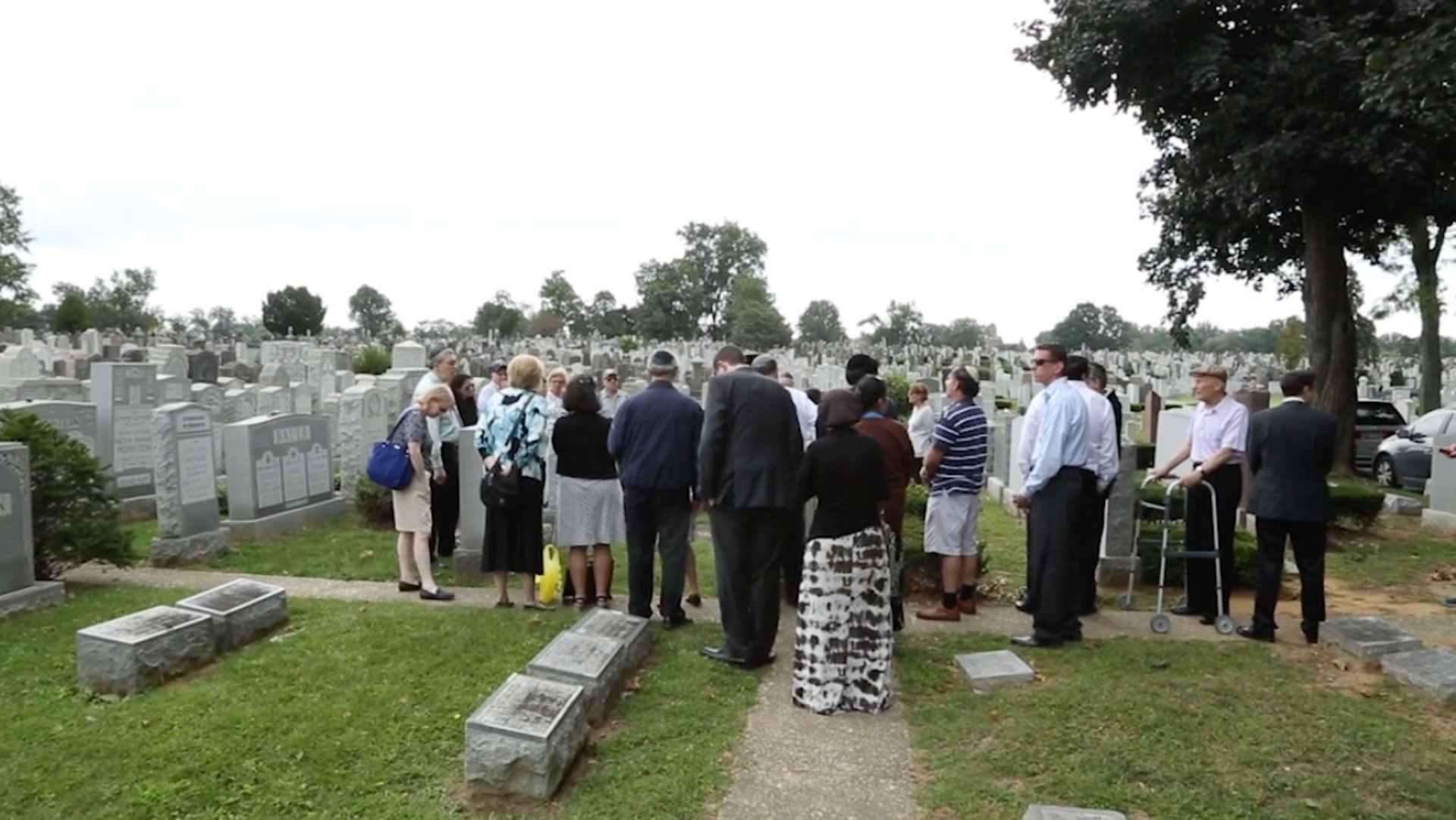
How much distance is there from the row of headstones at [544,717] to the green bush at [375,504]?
5.76m

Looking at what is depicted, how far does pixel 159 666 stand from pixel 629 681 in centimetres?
258

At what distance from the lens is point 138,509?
10773mm

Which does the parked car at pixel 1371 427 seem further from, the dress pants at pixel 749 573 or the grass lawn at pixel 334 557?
the dress pants at pixel 749 573

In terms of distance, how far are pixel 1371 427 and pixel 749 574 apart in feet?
57.5

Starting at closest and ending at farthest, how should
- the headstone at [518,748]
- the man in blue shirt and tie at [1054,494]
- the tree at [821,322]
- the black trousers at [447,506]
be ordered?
the headstone at [518,748], the man in blue shirt and tie at [1054,494], the black trousers at [447,506], the tree at [821,322]

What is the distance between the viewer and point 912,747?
15.1ft

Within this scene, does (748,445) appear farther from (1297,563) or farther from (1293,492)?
(1297,563)

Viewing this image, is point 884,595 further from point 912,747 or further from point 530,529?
point 530,529

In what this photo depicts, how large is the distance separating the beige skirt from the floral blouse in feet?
2.96

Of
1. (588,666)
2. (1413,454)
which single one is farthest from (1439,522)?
(588,666)

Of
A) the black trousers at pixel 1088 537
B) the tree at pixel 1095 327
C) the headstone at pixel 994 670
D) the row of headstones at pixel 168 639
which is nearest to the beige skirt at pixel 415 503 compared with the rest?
the row of headstones at pixel 168 639

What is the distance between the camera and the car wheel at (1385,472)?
1551cm

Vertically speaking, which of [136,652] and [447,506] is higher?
[447,506]

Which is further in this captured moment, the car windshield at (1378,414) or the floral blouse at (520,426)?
the car windshield at (1378,414)
